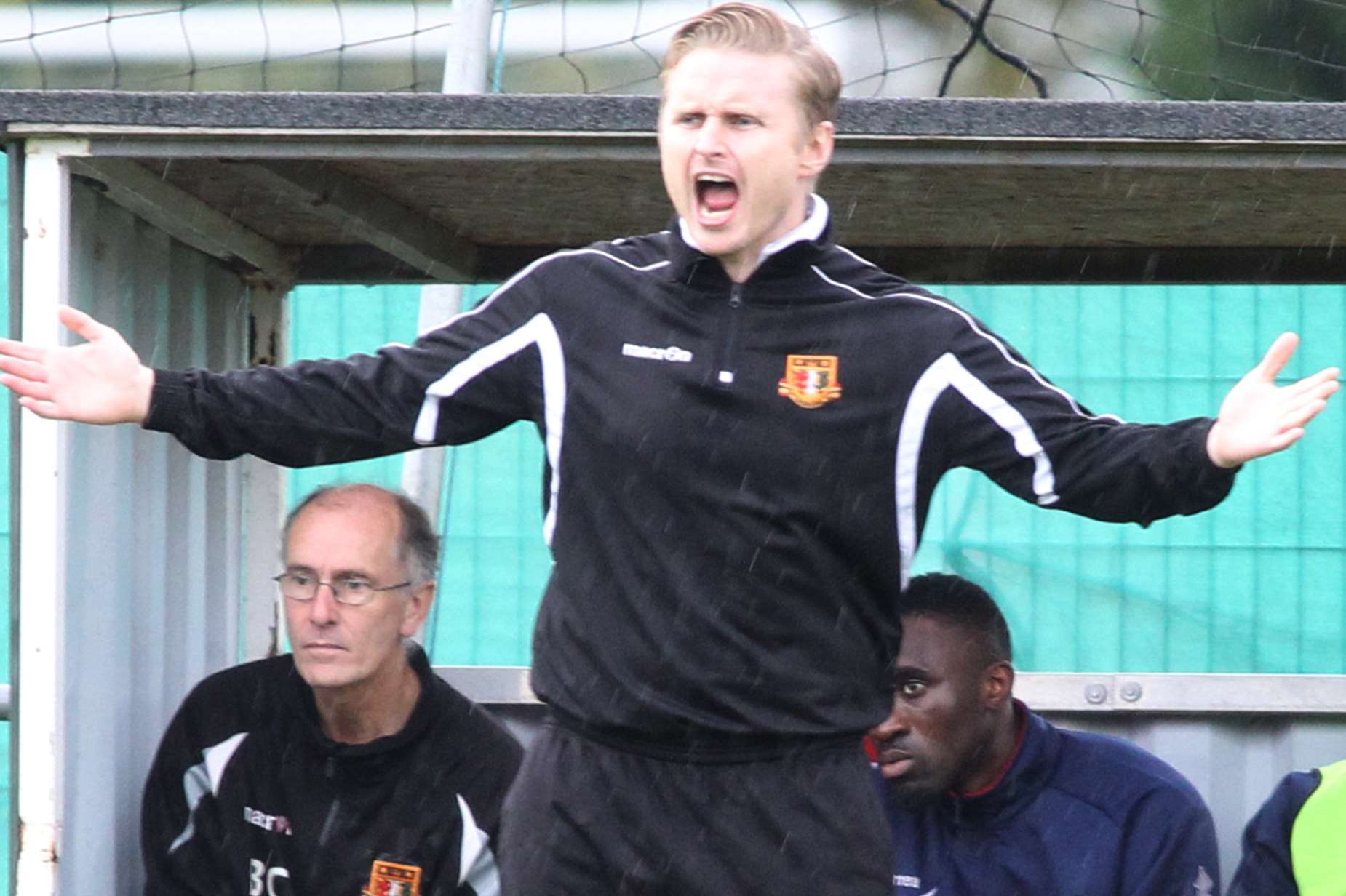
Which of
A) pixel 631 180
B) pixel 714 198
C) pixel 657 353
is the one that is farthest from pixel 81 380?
pixel 631 180

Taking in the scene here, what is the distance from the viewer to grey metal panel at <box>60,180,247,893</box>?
3.56 metres

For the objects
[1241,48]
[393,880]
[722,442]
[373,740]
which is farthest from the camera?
[1241,48]

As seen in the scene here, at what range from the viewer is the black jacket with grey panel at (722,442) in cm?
272

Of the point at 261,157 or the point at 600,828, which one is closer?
the point at 600,828

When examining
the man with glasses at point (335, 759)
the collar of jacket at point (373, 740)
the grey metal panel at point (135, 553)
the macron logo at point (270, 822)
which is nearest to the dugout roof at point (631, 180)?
the grey metal panel at point (135, 553)

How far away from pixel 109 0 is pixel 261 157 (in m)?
4.86

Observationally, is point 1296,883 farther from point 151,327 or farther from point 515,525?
point 515,525

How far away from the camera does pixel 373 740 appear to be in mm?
4129

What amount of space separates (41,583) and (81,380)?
0.66 metres

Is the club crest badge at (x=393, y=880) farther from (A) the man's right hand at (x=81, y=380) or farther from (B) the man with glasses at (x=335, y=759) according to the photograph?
(A) the man's right hand at (x=81, y=380)

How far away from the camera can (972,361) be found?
2779 mm

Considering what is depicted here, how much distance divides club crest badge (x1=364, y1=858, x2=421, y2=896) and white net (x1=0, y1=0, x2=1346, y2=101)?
3.31 m

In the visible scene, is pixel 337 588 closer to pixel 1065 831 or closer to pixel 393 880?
pixel 393 880

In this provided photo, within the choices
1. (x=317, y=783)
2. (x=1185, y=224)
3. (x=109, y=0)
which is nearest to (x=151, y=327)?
(x=317, y=783)
